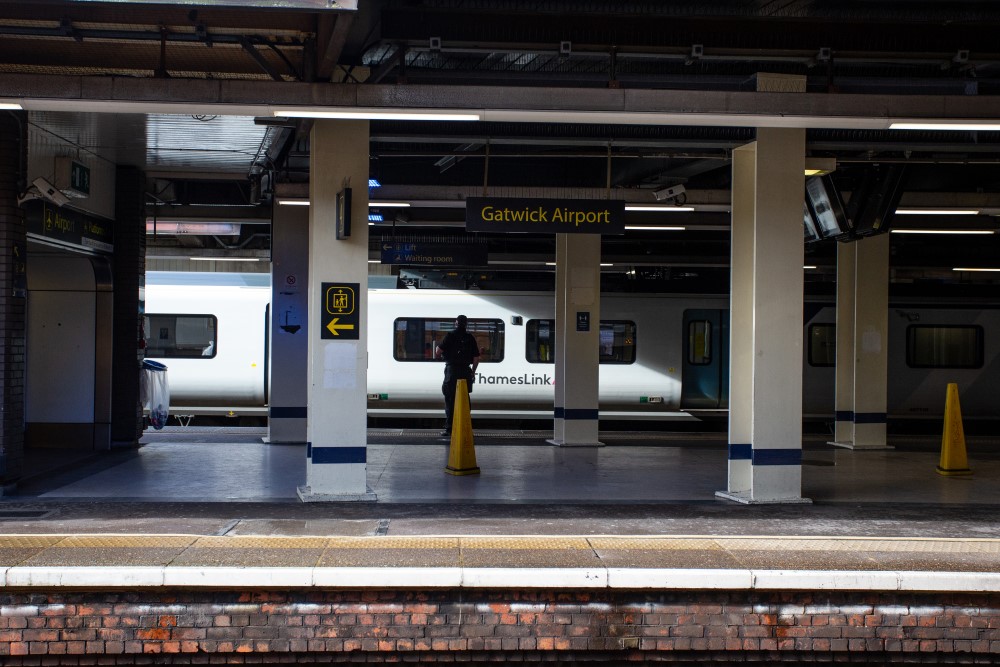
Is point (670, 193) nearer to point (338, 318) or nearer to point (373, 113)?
point (338, 318)

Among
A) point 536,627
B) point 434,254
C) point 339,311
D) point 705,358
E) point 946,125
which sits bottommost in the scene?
point 536,627

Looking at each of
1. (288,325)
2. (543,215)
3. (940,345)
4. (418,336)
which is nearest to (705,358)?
(940,345)

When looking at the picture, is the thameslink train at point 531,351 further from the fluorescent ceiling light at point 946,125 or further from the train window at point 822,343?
the fluorescent ceiling light at point 946,125

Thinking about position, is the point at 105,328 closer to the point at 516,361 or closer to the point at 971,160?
the point at 516,361

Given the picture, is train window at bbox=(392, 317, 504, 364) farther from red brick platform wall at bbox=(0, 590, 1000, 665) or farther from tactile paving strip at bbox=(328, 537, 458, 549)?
red brick platform wall at bbox=(0, 590, 1000, 665)

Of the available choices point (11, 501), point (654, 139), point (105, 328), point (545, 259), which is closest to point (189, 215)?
point (105, 328)

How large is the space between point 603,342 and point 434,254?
5499mm

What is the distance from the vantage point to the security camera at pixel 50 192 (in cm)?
910

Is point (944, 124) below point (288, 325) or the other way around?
the other way around

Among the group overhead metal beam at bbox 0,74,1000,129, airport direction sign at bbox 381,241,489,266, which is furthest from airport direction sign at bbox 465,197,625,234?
airport direction sign at bbox 381,241,489,266

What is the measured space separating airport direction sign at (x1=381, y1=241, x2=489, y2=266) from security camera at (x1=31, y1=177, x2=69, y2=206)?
3979 mm

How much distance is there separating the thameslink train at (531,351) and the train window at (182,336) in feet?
0.06

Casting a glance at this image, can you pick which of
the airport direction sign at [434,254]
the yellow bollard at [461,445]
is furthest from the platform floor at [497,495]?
the airport direction sign at [434,254]

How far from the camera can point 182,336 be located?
16422 millimetres
